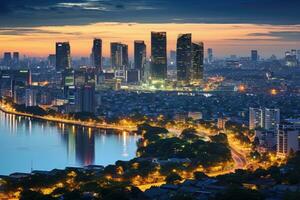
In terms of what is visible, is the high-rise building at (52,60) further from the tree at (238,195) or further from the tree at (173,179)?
the tree at (238,195)

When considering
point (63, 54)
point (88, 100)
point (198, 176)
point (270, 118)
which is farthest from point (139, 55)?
point (198, 176)

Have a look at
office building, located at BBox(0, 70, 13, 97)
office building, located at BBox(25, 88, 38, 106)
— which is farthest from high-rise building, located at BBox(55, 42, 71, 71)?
office building, located at BBox(25, 88, 38, 106)

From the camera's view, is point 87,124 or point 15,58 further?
point 15,58

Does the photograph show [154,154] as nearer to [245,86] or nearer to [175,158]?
[175,158]

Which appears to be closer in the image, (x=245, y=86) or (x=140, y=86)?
(x=245, y=86)

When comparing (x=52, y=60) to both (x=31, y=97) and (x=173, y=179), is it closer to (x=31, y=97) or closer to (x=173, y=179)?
(x=31, y=97)

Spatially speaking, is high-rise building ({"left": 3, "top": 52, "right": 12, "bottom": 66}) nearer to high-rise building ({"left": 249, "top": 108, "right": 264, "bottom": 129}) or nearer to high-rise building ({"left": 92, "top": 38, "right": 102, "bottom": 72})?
high-rise building ({"left": 92, "top": 38, "right": 102, "bottom": 72})

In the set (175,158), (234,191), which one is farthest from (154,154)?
(234,191)
